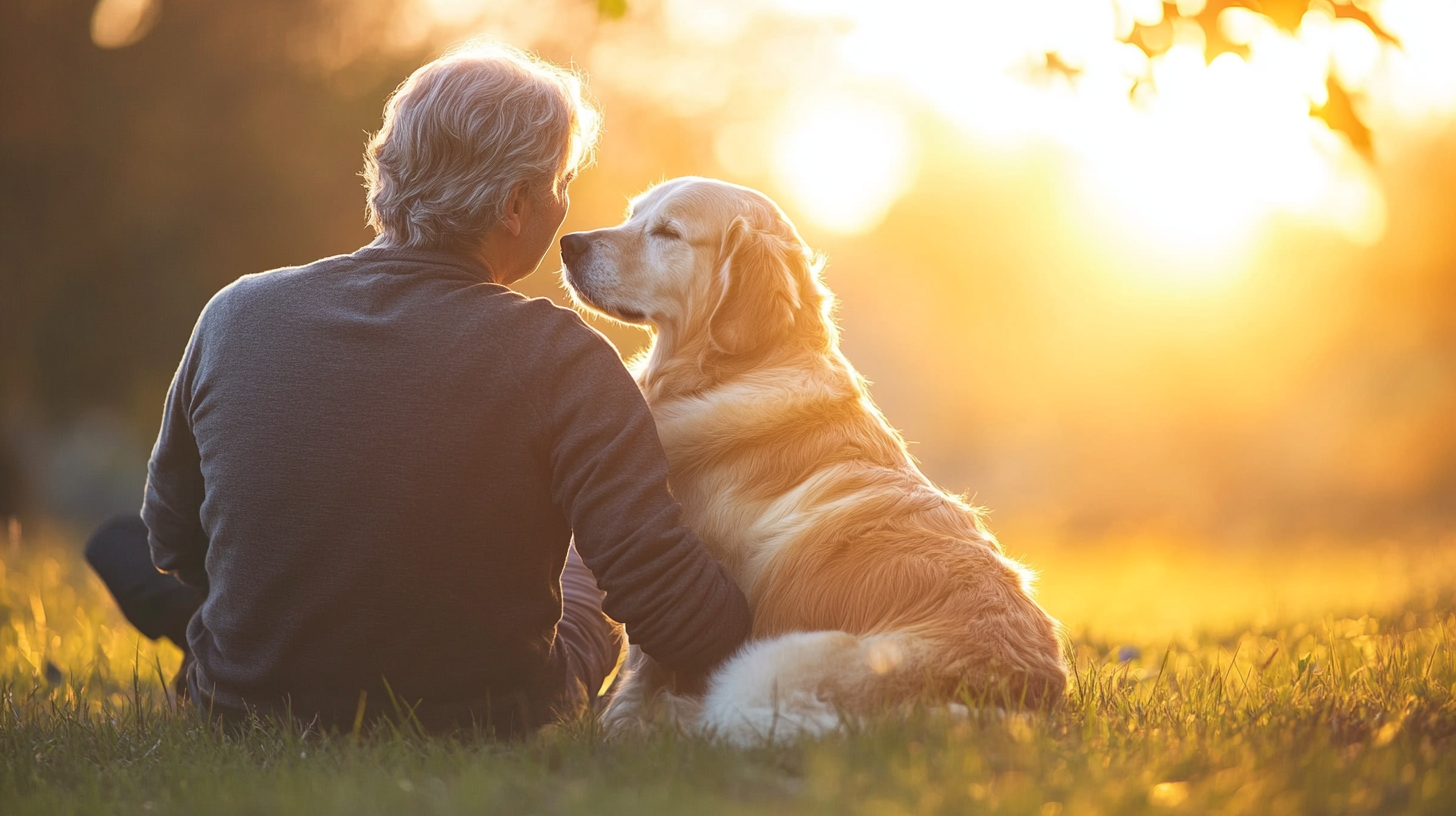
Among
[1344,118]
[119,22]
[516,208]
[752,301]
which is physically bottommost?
[752,301]

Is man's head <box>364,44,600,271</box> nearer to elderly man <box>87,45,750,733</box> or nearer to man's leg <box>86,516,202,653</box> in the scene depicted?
elderly man <box>87,45,750,733</box>

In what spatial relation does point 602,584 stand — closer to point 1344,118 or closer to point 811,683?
point 811,683

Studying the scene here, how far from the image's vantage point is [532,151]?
2.82 m

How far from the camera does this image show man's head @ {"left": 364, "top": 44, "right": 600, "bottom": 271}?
274cm

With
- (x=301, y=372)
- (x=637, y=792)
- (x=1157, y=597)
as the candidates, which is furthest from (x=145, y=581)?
(x=1157, y=597)

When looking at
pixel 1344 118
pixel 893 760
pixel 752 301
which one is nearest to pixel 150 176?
pixel 752 301

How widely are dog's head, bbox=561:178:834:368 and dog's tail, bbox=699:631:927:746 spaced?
112cm

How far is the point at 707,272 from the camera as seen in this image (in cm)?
362

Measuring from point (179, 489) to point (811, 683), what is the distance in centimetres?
164

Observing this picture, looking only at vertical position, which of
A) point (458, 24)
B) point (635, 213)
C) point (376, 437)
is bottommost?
point (376, 437)

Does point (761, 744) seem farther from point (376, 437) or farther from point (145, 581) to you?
point (145, 581)

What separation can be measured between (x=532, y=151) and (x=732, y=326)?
928 mm

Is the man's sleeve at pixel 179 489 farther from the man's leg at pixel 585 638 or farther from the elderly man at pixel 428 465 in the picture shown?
the man's leg at pixel 585 638

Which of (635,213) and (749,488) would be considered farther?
(635,213)
